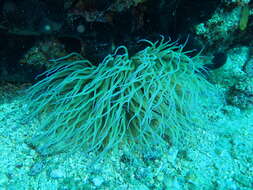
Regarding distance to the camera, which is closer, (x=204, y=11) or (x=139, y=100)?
(x=139, y=100)

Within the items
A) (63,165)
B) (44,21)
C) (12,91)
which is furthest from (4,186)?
(44,21)

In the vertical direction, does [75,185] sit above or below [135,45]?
below

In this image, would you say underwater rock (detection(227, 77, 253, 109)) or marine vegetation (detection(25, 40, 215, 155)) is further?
underwater rock (detection(227, 77, 253, 109))

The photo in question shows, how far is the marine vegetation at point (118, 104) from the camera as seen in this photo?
2.34m

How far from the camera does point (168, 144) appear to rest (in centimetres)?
253

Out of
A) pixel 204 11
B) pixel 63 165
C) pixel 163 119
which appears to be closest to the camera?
pixel 63 165

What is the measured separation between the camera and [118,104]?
2.49m

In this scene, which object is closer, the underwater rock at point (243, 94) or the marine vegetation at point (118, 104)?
the marine vegetation at point (118, 104)

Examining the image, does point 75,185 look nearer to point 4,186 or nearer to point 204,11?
point 4,186

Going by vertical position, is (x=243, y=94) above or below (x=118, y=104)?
below

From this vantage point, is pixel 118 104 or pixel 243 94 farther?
pixel 243 94

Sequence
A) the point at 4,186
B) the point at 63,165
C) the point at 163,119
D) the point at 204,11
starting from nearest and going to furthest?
the point at 4,186, the point at 63,165, the point at 163,119, the point at 204,11

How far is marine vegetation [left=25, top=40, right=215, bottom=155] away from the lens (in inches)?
92.2

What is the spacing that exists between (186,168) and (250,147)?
77 cm
